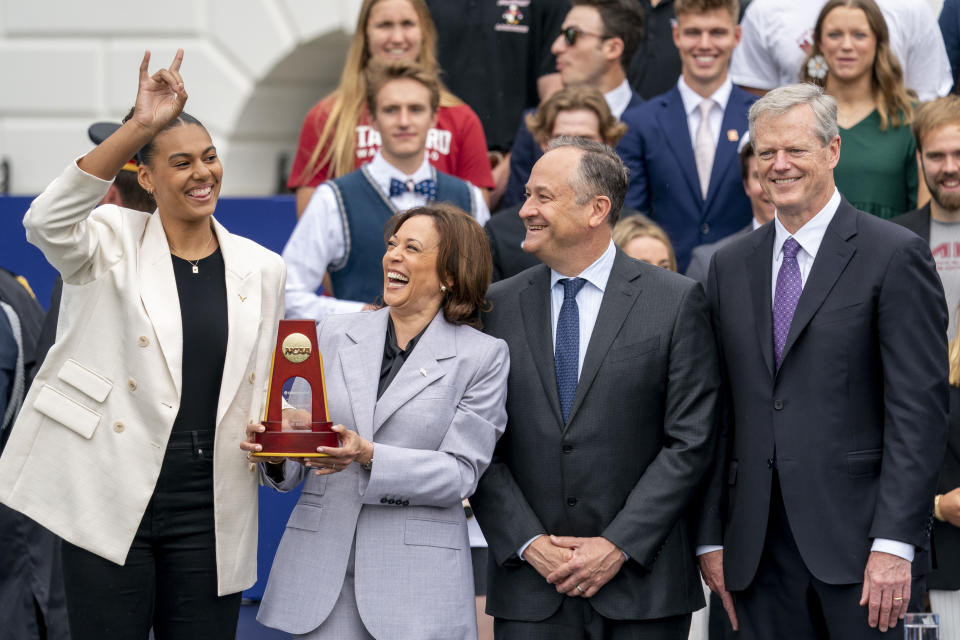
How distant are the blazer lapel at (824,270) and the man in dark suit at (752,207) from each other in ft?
5.39

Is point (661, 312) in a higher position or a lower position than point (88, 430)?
higher

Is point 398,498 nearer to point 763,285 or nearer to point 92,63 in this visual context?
point 763,285

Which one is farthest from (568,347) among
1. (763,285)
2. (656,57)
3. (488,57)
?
(656,57)

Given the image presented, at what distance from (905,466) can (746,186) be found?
103 inches

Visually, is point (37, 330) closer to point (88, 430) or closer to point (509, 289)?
point (88, 430)

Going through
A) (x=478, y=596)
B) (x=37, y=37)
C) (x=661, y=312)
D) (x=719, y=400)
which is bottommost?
(x=478, y=596)

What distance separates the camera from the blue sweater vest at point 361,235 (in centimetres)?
585

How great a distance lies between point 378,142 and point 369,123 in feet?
0.39

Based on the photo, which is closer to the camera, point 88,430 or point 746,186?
point 88,430

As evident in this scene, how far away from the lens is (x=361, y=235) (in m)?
5.84

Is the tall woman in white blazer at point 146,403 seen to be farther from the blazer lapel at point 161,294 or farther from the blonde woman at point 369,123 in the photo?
the blonde woman at point 369,123

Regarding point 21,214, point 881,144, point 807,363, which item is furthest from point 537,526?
point 21,214

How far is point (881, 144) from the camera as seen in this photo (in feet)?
21.5

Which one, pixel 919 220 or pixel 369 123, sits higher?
pixel 369 123
